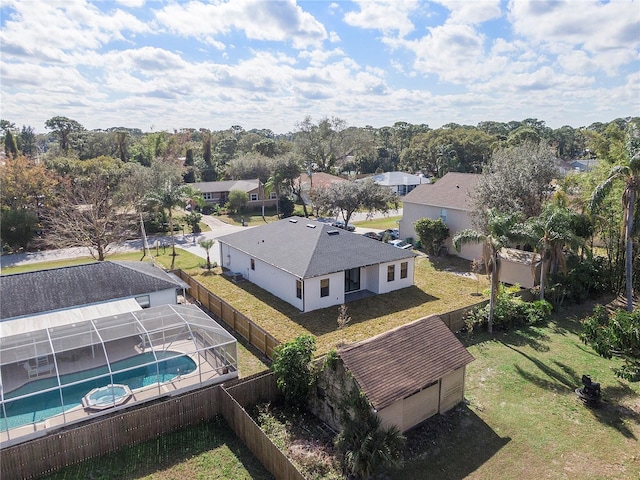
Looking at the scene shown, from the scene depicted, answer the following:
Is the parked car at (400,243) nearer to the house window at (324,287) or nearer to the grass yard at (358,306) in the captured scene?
the grass yard at (358,306)

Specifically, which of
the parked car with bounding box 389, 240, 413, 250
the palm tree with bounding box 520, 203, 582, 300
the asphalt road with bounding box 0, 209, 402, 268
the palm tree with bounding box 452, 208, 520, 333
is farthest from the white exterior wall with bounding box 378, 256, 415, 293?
the asphalt road with bounding box 0, 209, 402, 268

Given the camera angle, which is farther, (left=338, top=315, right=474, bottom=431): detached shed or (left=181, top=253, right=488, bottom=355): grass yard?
(left=181, top=253, right=488, bottom=355): grass yard

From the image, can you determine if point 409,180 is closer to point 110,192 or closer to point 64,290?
point 110,192

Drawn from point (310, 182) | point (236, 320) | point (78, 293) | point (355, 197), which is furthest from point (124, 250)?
point (310, 182)

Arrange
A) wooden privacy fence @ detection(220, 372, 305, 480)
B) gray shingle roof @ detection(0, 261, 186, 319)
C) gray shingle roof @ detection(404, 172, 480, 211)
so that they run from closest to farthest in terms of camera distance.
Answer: wooden privacy fence @ detection(220, 372, 305, 480) < gray shingle roof @ detection(0, 261, 186, 319) < gray shingle roof @ detection(404, 172, 480, 211)

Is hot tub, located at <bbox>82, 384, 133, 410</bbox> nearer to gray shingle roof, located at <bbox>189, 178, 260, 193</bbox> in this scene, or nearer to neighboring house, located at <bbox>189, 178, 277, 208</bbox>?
neighboring house, located at <bbox>189, 178, 277, 208</bbox>

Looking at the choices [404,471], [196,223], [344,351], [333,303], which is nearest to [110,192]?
[196,223]
